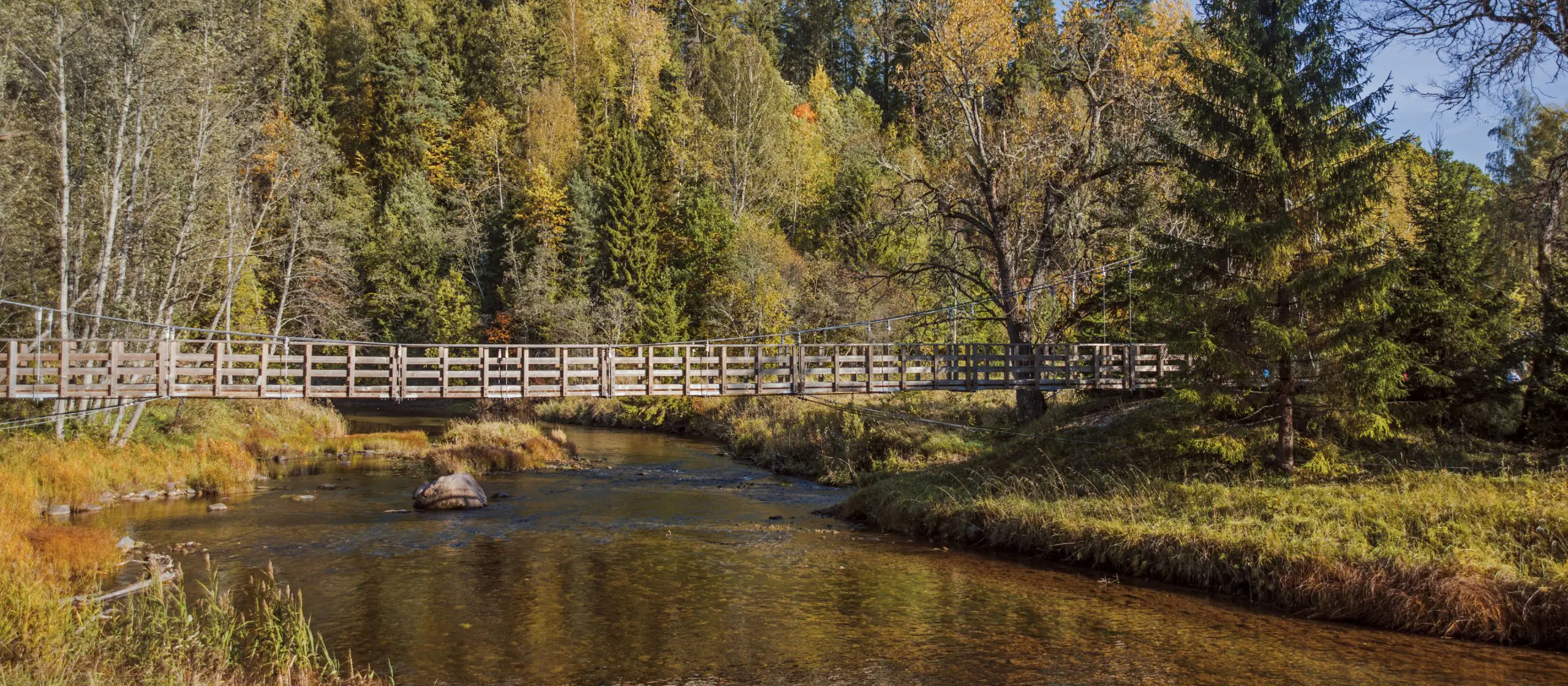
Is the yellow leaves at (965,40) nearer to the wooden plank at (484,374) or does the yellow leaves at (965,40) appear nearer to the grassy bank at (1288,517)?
the grassy bank at (1288,517)

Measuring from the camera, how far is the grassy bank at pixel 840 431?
79.4 ft

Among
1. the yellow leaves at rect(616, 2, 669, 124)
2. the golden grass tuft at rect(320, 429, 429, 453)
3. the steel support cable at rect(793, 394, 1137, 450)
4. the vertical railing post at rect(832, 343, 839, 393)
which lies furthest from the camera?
the yellow leaves at rect(616, 2, 669, 124)

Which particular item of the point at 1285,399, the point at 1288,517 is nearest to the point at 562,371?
the point at 1288,517

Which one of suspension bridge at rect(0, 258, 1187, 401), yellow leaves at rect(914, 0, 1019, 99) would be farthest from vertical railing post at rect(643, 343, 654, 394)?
yellow leaves at rect(914, 0, 1019, 99)

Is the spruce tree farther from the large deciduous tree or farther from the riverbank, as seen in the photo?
the riverbank

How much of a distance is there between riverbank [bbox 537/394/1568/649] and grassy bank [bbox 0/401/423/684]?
36.2 ft

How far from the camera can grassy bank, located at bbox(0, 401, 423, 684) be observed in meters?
8.64

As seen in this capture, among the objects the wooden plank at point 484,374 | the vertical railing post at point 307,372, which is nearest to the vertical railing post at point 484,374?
the wooden plank at point 484,374

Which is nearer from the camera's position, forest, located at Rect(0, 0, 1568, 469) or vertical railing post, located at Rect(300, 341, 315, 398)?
forest, located at Rect(0, 0, 1568, 469)

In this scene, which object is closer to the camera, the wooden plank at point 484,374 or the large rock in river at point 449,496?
the wooden plank at point 484,374

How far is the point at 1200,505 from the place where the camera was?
15.5m

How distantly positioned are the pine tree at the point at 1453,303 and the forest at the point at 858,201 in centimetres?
8

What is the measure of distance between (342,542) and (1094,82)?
20.6 meters

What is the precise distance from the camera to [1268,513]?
14453 millimetres
